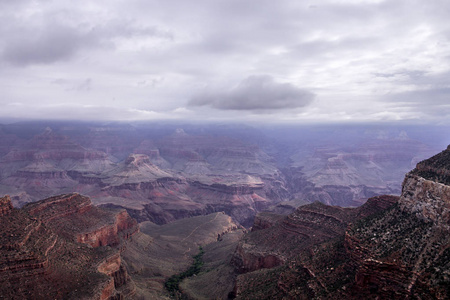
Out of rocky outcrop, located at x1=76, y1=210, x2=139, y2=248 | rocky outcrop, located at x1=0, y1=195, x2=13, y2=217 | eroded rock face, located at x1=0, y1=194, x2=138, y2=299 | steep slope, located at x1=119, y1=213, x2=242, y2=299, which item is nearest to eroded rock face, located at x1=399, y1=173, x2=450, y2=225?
eroded rock face, located at x1=0, y1=194, x2=138, y2=299

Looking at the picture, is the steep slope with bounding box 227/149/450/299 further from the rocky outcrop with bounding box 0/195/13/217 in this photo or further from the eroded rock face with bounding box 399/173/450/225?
the rocky outcrop with bounding box 0/195/13/217

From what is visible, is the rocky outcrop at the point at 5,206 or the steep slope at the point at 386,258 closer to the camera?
the steep slope at the point at 386,258

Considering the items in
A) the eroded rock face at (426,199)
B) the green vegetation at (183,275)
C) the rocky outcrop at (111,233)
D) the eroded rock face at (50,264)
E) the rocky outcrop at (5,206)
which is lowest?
Result: the green vegetation at (183,275)

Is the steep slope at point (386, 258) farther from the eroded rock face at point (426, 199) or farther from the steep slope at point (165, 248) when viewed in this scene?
the steep slope at point (165, 248)

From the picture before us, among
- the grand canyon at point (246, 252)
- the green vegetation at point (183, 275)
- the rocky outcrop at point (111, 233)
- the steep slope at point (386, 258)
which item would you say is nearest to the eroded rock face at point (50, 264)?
the grand canyon at point (246, 252)

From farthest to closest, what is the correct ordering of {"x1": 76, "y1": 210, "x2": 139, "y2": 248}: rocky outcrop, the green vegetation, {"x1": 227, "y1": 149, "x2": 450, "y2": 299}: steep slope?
{"x1": 76, "y1": 210, "x2": 139, "y2": 248}: rocky outcrop < the green vegetation < {"x1": 227, "y1": 149, "x2": 450, "y2": 299}: steep slope

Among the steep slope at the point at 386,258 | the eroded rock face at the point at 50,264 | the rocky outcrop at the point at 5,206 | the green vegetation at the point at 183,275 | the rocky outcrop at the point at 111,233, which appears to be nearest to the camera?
the steep slope at the point at 386,258

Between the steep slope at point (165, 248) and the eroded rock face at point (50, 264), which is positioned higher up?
the eroded rock face at point (50, 264)

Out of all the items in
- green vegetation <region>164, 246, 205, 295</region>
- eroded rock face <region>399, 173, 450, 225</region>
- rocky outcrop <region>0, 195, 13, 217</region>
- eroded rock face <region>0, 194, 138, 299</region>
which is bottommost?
green vegetation <region>164, 246, 205, 295</region>

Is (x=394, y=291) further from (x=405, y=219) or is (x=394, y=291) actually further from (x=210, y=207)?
(x=210, y=207)
